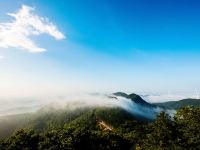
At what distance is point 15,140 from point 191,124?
171ft

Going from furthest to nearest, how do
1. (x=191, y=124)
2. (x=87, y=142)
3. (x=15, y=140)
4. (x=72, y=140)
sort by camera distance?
(x=87, y=142), (x=72, y=140), (x=15, y=140), (x=191, y=124)

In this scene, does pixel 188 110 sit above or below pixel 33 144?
above

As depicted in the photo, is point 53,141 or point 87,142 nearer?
point 53,141

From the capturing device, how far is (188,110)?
8200 cm

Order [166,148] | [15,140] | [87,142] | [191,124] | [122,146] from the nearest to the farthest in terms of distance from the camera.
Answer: [166,148]
[191,124]
[15,140]
[87,142]
[122,146]

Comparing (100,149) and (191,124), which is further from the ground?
(191,124)

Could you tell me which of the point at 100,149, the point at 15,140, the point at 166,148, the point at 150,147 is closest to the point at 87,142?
the point at 100,149

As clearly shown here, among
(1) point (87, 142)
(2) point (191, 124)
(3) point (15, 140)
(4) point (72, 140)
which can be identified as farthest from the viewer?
(1) point (87, 142)

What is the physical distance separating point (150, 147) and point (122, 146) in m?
62.7

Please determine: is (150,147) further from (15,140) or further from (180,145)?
(15,140)

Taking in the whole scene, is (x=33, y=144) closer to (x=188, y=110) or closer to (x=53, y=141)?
(x=53, y=141)

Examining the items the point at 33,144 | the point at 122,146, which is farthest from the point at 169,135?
the point at 122,146

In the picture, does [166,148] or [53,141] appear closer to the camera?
[166,148]

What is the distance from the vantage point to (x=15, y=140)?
93.6m
